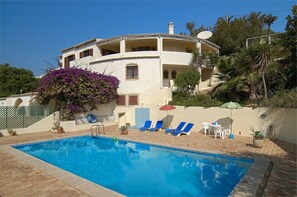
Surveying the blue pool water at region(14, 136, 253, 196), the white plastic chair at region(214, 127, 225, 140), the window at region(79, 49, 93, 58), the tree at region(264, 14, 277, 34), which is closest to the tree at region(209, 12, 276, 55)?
the tree at region(264, 14, 277, 34)

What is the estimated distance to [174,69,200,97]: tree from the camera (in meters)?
21.6

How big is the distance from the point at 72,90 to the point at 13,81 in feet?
105

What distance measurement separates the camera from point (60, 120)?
19141mm

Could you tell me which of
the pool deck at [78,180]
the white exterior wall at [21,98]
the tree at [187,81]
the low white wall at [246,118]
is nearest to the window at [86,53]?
the white exterior wall at [21,98]

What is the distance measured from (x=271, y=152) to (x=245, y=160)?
179 centimetres

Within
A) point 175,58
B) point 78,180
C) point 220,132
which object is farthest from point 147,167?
point 175,58

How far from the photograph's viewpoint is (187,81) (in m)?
21.6

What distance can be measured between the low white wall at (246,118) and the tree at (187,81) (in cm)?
427

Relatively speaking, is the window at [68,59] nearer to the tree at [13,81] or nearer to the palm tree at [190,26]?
the tree at [13,81]

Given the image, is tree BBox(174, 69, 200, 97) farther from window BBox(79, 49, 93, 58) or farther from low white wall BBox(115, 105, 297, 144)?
window BBox(79, 49, 93, 58)

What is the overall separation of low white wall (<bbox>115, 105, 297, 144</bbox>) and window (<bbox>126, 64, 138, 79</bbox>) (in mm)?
5773

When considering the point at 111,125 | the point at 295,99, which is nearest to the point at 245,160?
the point at 295,99

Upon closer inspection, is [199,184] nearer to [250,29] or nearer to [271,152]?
[271,152]

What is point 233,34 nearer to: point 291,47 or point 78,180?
point 291,47
